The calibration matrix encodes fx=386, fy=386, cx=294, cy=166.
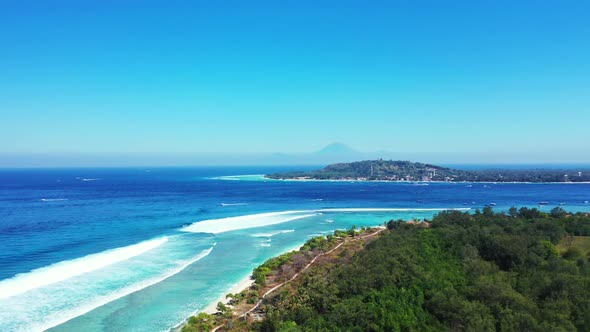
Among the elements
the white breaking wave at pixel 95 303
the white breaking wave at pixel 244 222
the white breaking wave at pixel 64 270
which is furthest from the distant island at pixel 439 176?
the white breaking wave at pixel 95 303

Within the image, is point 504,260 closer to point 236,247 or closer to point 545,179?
point 236,247

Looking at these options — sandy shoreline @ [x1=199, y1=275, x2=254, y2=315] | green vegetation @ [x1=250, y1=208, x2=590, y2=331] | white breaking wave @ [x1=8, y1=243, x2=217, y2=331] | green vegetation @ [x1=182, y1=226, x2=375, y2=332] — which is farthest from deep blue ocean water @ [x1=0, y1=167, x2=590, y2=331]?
green vegetation @ [x1=250, y1=208, x2=590, y2=331]

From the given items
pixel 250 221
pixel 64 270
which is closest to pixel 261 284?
pixel 64 270

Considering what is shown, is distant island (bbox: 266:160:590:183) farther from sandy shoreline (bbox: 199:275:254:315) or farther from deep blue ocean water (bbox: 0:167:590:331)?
sandy shoreline (bbox: 199:275:254:315)

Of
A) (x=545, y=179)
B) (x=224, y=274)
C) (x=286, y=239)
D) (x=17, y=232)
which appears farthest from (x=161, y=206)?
(x=545, y=179)

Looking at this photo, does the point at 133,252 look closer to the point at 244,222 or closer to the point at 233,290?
the point at 233,290

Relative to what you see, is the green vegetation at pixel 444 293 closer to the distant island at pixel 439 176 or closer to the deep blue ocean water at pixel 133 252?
the deep blue ocean water at pixel 133 252
